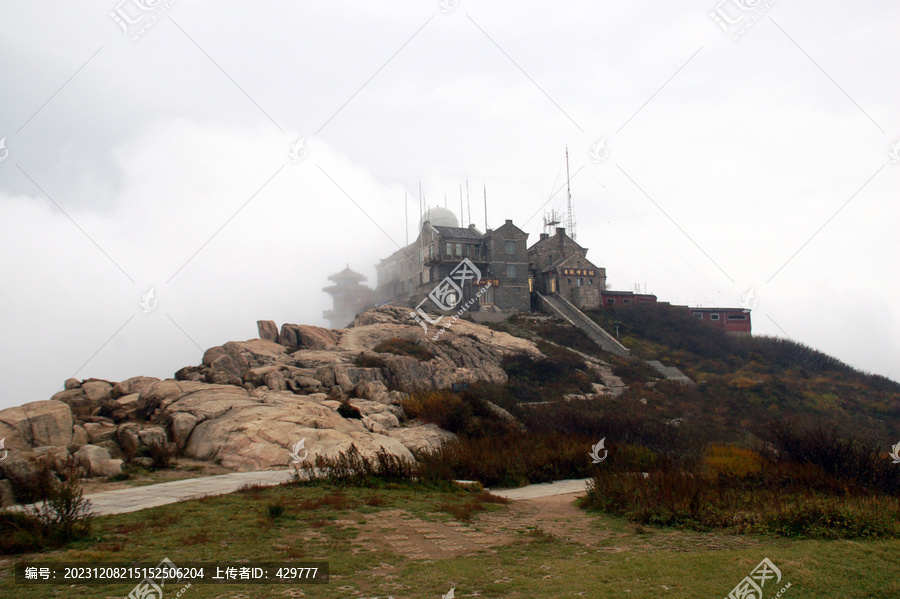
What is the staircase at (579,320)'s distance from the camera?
5238 cm

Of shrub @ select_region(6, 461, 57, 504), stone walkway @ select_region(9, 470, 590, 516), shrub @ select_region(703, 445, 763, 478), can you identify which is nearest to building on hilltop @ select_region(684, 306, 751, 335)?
shrub @ select_region(703, 445, 763, 478)

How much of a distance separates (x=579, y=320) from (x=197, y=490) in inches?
1877

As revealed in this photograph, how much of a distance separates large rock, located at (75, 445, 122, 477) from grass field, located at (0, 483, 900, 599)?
5.11 metres

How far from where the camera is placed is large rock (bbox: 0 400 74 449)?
16.3 meters

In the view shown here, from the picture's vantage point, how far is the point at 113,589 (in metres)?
6.86

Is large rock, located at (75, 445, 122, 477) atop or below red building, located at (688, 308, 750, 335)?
below

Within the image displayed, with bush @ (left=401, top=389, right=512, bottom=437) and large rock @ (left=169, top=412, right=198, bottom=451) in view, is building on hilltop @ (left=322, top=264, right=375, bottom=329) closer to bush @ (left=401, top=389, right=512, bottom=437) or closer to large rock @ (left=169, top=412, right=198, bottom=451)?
bush @ (left=401, top=389, right=512, bottom=437)

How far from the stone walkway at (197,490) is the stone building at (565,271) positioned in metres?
45.9

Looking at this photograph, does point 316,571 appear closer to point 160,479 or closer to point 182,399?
point 160,479

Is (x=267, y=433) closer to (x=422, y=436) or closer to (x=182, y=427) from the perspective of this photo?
(x=182, y=427)

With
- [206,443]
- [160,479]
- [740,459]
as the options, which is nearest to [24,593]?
[160,479]

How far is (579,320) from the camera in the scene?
57.1m

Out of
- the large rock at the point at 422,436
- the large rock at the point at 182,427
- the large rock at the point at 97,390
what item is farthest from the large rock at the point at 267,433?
the large rock at the point at 97,390

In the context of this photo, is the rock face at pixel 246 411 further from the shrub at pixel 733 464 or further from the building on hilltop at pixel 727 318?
the building on hilltop at pixel 727 318
